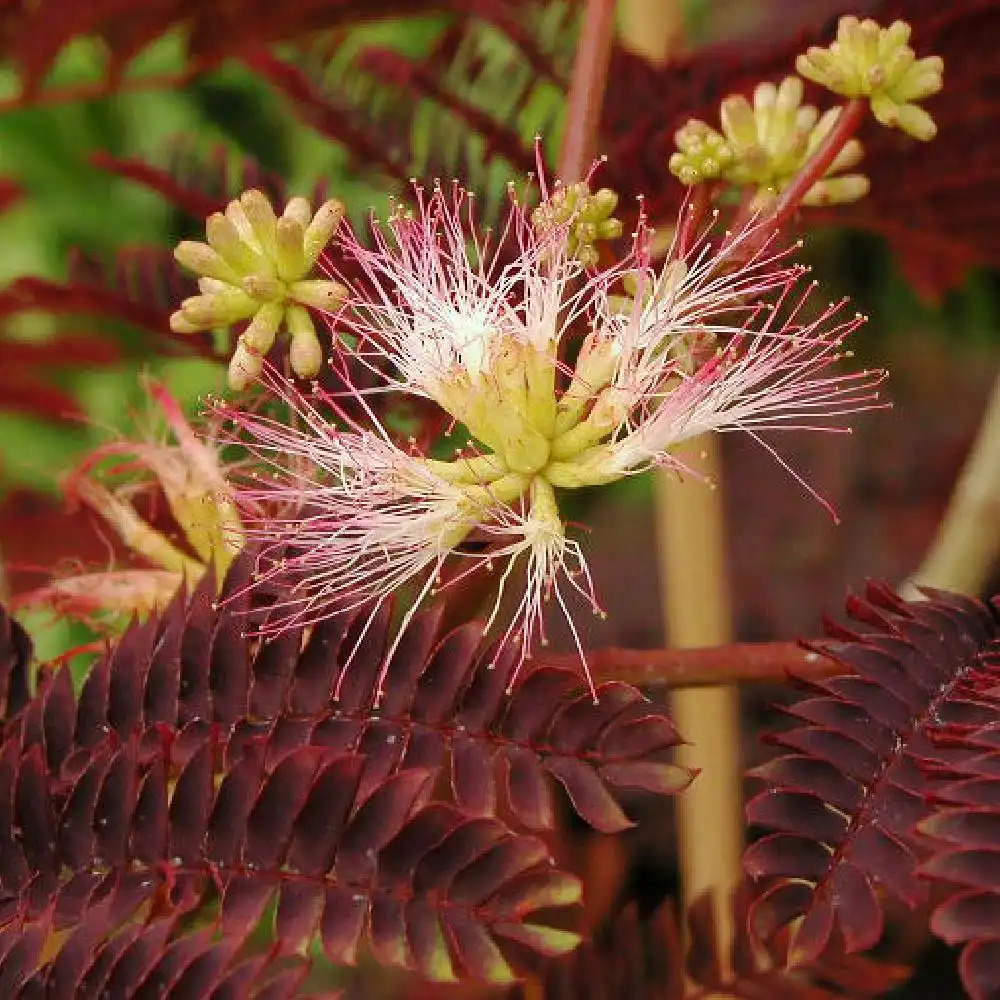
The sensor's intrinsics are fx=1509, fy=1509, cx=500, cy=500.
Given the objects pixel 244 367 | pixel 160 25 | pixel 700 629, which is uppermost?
pixel 160 25

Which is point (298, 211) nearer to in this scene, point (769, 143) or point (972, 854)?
point (769, 143)

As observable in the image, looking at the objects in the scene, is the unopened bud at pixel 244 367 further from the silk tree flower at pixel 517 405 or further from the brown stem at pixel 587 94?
the brown stem at pixel 587 94

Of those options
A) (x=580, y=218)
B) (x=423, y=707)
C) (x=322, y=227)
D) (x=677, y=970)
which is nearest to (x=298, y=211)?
(x=322, y=227)

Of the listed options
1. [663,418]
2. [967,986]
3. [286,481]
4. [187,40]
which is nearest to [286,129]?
[187,40]

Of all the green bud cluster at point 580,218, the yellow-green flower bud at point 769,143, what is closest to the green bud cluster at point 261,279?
the green bud cluster at point 580,218

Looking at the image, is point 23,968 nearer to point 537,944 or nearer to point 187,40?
point 537,944

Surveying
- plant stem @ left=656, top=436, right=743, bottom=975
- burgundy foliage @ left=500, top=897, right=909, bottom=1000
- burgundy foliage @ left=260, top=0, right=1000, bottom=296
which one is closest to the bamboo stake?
plant stem @ left=656, top=436, right=743, bottom=975
